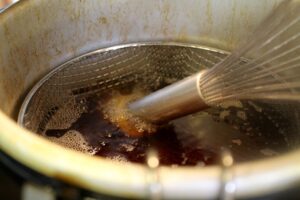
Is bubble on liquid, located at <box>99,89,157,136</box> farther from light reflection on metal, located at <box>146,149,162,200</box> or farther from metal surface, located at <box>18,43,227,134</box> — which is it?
light reflection on metal, located at <box>146,149,162,200</box>

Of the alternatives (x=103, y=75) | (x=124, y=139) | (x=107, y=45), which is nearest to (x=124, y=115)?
(x=124, y=139)

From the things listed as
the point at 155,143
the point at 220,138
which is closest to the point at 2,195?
the point at 155,143

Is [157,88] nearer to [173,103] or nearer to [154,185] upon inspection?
[173,103]

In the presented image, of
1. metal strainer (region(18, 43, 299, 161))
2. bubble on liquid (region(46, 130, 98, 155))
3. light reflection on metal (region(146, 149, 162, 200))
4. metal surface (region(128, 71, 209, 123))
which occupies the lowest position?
light reflection on metal (region(146, 149, 162, 200))

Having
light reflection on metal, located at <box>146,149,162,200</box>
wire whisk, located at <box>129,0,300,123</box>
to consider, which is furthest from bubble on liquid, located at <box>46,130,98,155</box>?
light reflection on metal, located at <box>146,149,162,200</box>

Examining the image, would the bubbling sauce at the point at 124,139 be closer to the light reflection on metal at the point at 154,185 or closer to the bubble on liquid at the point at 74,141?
the bubble on liquid at the point at 74,141

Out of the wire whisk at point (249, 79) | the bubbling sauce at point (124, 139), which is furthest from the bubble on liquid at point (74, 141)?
the wire whisk at point (249, 79)

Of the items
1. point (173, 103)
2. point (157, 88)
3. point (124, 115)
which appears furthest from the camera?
point (157, 88)
